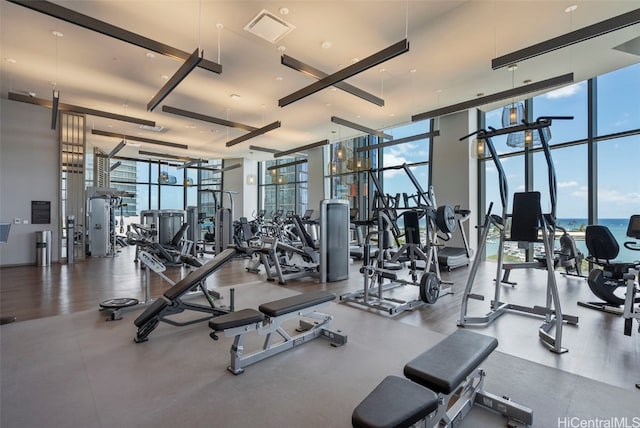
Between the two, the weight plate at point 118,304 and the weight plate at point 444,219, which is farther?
the weight plate at point 444,219

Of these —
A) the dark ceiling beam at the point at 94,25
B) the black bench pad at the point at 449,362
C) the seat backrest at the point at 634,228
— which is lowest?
the black bench pad at the point at 449,362

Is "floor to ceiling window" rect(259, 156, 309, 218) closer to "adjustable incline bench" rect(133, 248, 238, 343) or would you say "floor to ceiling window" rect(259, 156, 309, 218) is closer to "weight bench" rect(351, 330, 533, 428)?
"adjustable incline bench" rect(133, 248, 238, 343)

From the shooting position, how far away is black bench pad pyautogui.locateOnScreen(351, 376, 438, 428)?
1.23 m

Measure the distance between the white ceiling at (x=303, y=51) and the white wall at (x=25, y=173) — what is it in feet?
2.67

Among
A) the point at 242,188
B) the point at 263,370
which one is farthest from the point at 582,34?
the point at 242,188

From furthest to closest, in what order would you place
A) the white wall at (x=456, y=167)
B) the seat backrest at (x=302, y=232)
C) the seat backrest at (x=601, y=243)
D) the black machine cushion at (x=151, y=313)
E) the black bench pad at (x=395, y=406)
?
the white wall at (x=456, y=167)
the seat backrest at (x=302, y=232)
the seat backrest at (x=601, y=243)
the black machine cushion at (x=151, y=313)
the black bench pad at (x=395, y=406)

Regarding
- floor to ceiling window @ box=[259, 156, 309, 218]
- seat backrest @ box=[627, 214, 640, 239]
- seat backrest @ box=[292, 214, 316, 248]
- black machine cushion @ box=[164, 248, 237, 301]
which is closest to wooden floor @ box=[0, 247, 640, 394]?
seat backrest @ box=[292, 214, 316, 248]

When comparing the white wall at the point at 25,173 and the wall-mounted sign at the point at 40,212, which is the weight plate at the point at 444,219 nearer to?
the white wall at the point at 25,173

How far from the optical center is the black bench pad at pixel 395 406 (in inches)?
48.6

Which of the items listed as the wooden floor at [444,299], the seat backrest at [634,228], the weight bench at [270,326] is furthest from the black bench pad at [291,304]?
the seat backrest at [634,228]

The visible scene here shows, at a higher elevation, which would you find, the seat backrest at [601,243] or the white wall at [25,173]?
the white wall at [25,173]

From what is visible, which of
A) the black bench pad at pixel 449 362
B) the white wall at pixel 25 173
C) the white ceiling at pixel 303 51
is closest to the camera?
the black bench pad at pixel 449 362

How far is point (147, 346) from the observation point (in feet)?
9.55

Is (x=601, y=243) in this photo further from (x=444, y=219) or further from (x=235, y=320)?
(x=235, y=320)
